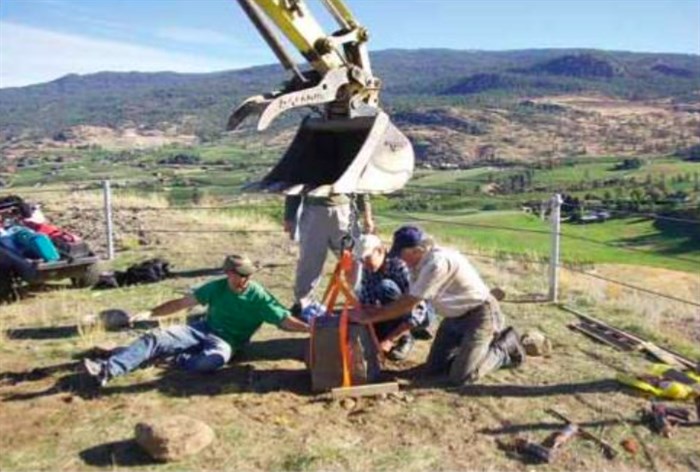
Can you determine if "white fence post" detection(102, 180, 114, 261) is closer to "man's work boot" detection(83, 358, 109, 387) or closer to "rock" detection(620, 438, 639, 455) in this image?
"man's work boot" detection(83, 358, 109, 387)

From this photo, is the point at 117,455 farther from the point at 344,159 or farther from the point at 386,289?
the point at 344,159

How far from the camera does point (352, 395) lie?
619 centimetres

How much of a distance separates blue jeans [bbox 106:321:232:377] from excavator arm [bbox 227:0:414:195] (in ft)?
4.33

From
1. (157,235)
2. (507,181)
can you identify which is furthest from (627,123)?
(157,235)

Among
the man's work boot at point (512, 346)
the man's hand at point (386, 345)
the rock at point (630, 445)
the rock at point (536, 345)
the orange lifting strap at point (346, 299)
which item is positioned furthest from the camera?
the rock at point (536, 345)

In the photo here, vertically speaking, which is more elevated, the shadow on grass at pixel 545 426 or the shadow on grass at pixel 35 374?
the shadow on grass at pixel 35 374

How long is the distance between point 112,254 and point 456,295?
7.28 m

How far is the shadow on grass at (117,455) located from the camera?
5105mm

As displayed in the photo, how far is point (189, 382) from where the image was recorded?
6508 millimetres

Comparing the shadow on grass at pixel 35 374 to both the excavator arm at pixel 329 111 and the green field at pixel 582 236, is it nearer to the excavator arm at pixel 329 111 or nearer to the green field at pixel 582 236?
the excavator arm at pixel 329 111

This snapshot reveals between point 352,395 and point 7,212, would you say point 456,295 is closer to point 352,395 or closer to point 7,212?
point 352,395

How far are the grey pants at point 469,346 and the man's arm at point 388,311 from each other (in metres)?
0.55

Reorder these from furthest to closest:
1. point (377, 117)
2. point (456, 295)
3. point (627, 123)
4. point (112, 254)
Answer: point (627, 123) < point (112, 254) < point (377, 117) < point (456, 295)

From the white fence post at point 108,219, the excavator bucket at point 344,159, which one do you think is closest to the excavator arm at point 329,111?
the excavator bucket at point 344,159
